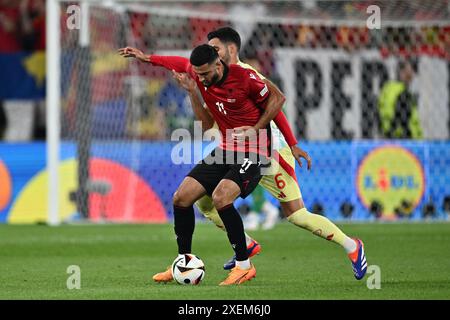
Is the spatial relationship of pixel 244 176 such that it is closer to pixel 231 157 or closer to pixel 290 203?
pixel 231 157

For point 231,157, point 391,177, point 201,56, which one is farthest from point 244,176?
point 391,177

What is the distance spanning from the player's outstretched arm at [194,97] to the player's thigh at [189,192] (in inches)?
24.3

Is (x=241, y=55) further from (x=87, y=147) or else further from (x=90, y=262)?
(x=90, y=262)

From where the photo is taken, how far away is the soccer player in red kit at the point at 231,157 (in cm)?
845

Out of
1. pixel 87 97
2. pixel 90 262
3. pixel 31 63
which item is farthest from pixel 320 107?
pixel 90 262

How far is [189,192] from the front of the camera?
8.57 metres

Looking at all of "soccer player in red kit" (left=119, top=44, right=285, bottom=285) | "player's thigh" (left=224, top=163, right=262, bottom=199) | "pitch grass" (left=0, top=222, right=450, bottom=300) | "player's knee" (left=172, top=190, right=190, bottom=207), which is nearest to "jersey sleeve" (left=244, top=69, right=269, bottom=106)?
"soccer player in red kit" (left=119, top=44, right=285, bottom=285)

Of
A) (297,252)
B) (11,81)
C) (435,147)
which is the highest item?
(11,81)

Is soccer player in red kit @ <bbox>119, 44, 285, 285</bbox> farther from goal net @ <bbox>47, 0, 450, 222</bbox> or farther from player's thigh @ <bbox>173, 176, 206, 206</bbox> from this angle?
goal net @ <bbox>47, 0, 450, 222</bbox>

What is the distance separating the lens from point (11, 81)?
18.9 meters

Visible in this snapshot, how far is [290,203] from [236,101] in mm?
947

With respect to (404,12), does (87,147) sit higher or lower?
lower

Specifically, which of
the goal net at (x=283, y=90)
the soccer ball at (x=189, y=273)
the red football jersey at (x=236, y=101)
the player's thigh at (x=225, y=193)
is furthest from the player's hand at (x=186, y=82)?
the goal net at (x=283, y=90)

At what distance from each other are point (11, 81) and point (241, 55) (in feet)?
13.3
